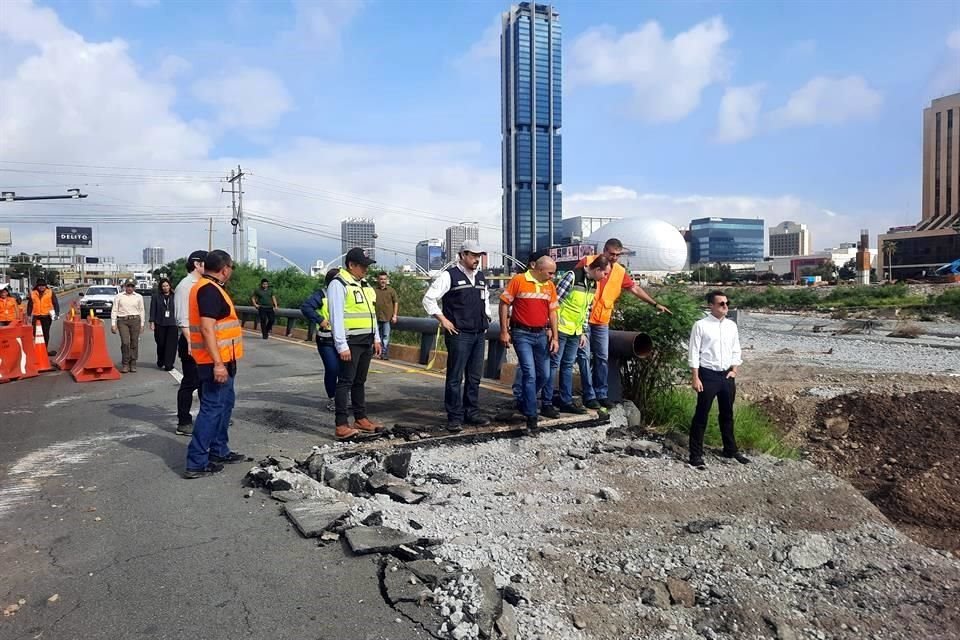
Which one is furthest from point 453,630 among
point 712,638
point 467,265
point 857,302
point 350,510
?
point 857,302

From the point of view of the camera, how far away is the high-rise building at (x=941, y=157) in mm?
117938

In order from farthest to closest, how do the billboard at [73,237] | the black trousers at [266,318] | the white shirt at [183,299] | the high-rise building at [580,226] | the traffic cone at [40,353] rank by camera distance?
the high-rise building at [580,226]
the billboard at [73,237]
the black trousers at [266,318]
the traffic cone at [40,353]
the white shirt at [183,299]

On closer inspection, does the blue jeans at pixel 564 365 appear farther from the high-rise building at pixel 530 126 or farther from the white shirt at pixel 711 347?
the high-rise building at pixel 530 126

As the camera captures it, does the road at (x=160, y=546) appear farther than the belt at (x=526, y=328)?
No

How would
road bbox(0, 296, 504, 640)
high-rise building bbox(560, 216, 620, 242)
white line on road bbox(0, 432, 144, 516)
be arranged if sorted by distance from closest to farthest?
road bbox(0, 296, 504, 640)
white line on road bbox(0, 432, 144, 516)
high-rise building bbox(560, 216, 620, 242)

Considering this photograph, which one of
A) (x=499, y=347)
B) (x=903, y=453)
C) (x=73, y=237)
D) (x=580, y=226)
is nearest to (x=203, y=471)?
(x=499, y=347)

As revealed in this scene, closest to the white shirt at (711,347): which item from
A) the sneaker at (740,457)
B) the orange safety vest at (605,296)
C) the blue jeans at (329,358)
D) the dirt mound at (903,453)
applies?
the sneaker at (740,457)

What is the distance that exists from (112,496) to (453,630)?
322 centimetres

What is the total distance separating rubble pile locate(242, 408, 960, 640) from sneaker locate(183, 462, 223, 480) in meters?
0.43

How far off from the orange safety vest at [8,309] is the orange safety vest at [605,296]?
13.6 metres

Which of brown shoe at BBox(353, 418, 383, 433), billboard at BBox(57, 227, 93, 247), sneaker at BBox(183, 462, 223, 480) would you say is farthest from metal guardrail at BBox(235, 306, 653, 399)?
billboard at BBox(57, 227, 93, 247)

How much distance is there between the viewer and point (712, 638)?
3252 mm

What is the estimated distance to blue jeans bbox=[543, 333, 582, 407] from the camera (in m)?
7.04

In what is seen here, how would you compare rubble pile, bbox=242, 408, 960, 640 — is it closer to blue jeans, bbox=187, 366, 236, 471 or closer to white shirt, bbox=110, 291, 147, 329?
blue jeans, bbox=187, 366, 236, 471
